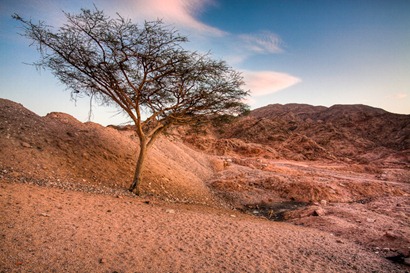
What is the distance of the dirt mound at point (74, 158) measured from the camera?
26.6 feet

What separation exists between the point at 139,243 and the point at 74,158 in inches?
250

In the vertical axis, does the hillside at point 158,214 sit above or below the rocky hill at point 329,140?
below

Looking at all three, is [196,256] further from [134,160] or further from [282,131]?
[282,131]

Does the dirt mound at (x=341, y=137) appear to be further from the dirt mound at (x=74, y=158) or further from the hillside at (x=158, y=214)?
the dirt mound at (x=74, y=158)

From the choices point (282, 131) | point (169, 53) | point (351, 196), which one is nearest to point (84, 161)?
point (169, 53)

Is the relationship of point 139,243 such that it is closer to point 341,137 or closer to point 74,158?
point 74,158

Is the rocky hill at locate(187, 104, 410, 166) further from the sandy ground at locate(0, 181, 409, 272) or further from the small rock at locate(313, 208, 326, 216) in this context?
the sandy ground at locate(0, 181, 409, 272)

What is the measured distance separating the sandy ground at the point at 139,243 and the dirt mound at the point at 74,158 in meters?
1.90

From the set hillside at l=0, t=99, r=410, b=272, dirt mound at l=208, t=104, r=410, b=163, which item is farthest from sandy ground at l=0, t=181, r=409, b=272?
dirt mound at l=208, t=104, r=410, b=163

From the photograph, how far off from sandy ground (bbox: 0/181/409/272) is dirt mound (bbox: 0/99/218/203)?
1.90m

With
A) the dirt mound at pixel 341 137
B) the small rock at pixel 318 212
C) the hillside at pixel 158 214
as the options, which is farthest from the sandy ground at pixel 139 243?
the dirt mound at pixel 341 137

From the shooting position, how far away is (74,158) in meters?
9.40

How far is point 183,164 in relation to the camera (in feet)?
53.1

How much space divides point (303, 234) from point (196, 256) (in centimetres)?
337
